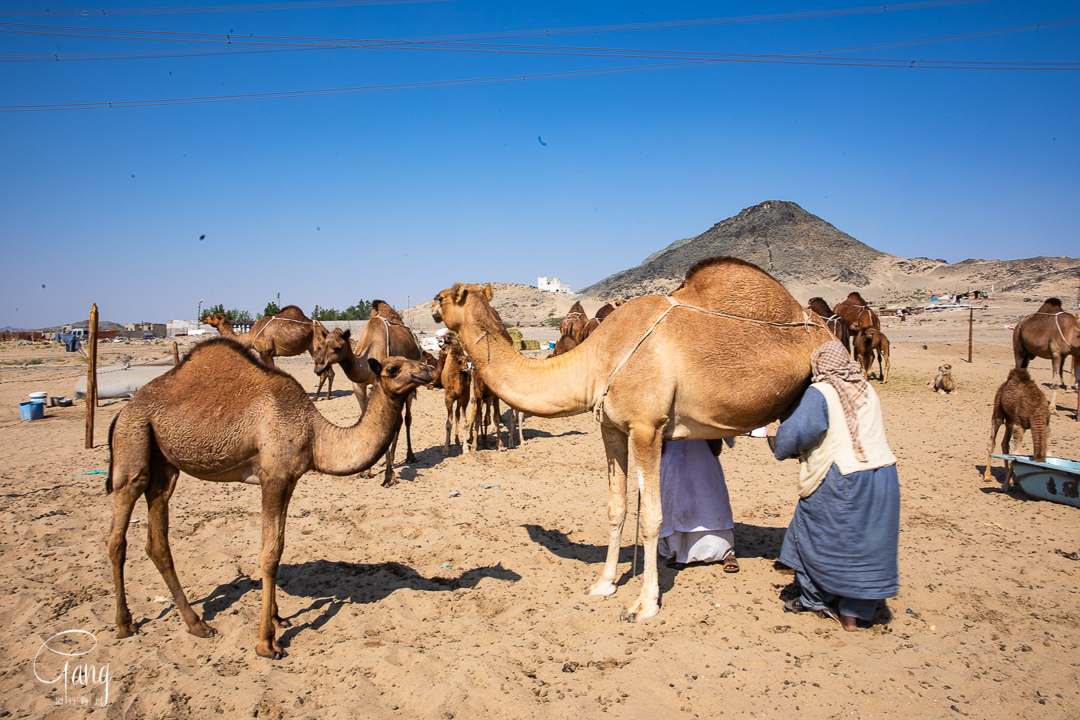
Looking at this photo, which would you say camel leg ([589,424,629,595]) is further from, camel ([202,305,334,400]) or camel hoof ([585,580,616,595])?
camel ([202,305,334,400])

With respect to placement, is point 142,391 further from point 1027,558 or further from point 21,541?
point 1027,558

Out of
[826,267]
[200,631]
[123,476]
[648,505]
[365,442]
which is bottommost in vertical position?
[200,631]

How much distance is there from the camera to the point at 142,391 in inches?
182

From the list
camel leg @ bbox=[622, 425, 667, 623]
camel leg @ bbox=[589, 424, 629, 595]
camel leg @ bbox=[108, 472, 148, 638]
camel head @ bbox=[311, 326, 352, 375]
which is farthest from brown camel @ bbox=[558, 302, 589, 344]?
camel leg @ bbox=[108, 472, 148, 638]

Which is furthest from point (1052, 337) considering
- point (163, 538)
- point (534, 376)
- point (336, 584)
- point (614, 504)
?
point (163, 538)

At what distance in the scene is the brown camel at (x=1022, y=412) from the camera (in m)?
8.35

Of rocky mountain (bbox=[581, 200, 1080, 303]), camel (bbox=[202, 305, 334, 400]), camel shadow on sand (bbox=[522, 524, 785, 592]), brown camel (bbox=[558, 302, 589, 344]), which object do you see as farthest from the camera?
rocky mountain (bbox=[581, 200, 1080, 303])

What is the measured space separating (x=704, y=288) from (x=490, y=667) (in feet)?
11.7

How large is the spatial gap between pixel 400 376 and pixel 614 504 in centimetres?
237

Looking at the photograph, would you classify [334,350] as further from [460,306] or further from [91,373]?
[91,373]

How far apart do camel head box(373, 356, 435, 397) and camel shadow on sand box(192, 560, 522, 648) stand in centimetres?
220

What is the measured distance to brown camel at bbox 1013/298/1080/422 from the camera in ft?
45.6

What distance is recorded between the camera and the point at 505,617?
5000 millimetres

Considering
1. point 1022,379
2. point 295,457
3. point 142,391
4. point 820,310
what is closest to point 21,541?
point 142,391
